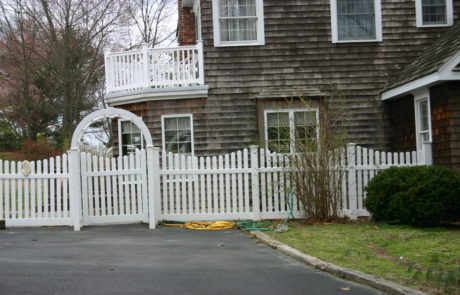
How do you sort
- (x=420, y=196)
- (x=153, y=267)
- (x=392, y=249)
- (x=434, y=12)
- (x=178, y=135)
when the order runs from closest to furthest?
(x=153, y=267) → (x=392, y=249) → (x=420, y=196) → (x=178, y=135) → (x=434, y=12)

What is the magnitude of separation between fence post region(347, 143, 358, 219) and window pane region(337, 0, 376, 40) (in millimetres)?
4064

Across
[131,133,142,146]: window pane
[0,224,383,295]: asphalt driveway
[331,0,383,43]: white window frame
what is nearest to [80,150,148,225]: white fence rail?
[0,224,383,295]: asphalt driveway

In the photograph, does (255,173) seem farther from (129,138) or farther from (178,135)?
(129,138)

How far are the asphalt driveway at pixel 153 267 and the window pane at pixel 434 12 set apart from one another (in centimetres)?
831

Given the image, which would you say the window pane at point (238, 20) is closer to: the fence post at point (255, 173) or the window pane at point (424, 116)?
the fence post at point (255, 173)

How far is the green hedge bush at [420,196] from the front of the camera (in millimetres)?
10602

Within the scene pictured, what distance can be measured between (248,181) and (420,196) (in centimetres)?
353

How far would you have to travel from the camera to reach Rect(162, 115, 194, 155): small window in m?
14.9

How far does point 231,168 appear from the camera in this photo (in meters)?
12.4

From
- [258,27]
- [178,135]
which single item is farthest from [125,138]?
[258,27]

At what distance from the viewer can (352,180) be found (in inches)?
494

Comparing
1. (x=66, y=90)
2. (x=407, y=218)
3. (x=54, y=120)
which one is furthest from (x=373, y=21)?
(x=54, y=120)

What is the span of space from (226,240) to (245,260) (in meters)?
2.21

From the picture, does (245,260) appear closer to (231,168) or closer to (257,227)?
(257,227)
